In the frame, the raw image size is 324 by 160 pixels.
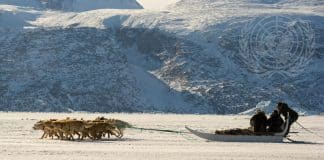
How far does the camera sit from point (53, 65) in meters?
197

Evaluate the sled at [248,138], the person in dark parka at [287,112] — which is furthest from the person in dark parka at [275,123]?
the sled at [248,138]

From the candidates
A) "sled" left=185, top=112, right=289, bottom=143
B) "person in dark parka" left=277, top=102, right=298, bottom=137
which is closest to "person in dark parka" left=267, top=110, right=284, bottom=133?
"person in dark parka" left=277, top=102, right=298, bottom=137

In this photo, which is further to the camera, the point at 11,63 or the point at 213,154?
the point at 11,63

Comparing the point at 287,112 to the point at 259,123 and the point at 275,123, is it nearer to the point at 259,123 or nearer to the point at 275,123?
the point at 275,123

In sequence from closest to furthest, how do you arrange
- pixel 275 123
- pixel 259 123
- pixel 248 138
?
pixel 248 138 → pixel 259 123 → pixel 275 123

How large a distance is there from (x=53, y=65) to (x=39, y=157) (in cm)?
16553

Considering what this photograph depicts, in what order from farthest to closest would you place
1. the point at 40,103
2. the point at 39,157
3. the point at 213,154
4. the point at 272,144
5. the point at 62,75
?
the point at 62,75
the point at 40,103
the point at 272,144
the point at 213,154
the point at 39,157

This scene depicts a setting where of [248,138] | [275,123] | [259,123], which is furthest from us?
[275,123]

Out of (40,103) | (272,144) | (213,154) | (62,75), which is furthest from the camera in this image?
(62,75)

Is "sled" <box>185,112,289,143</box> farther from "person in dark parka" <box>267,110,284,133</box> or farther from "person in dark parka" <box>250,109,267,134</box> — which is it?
"person in dark parka" <box>250,109,267,134</box>


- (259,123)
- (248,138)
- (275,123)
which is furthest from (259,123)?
(248,138)

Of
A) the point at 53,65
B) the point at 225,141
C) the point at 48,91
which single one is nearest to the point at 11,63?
the point at 53,65

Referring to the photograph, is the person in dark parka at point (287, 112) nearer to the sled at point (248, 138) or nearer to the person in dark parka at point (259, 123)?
the person in dark parka at point (259, 123)

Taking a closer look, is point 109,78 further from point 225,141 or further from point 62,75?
point 225,141
